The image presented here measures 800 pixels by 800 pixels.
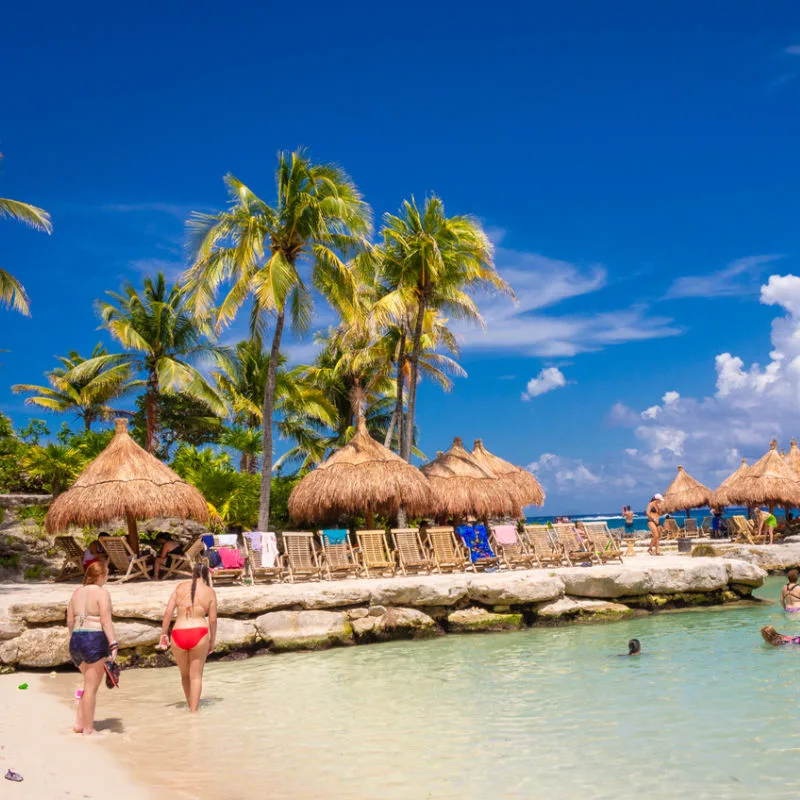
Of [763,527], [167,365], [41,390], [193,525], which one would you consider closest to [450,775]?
[193,525]

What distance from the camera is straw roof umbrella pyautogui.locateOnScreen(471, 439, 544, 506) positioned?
19547 mm

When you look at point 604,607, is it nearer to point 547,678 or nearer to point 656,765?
point 547,678

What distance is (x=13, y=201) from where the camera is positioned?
47.4 feet

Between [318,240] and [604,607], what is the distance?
9.92 m

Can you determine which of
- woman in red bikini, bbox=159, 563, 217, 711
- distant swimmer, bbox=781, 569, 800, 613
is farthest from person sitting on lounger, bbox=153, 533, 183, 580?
distant swimmer, bbox=781, 569, 800, 613

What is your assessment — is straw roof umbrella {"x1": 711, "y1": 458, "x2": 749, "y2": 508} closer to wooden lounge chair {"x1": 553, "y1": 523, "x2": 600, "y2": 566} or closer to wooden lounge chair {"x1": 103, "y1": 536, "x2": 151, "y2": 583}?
wooden lounge chair {"x1": 553, "y1": 523, "x2": 600, "y2": 566}

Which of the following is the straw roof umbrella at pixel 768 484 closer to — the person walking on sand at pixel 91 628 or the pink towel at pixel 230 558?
the pink towel at pixel 230 558

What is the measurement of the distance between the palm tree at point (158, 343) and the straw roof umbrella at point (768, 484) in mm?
16270

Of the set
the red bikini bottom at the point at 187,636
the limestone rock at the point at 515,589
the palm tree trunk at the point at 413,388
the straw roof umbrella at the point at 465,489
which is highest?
the palm tree trunk at the point at 413,388

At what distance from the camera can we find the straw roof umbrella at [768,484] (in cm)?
2477

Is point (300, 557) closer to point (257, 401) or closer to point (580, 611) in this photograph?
point (580, 611)

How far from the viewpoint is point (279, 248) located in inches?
695

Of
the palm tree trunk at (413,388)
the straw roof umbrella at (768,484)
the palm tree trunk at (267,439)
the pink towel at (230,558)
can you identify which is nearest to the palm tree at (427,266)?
the palm tree trunk at (413,388)

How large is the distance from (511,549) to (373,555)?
3267 mm
